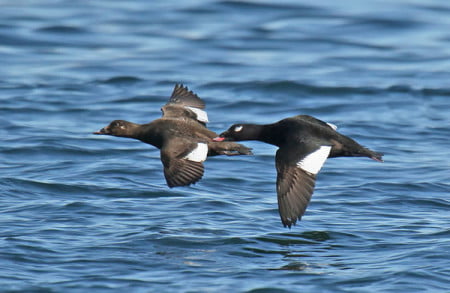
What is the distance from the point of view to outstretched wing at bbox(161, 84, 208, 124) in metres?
11.3

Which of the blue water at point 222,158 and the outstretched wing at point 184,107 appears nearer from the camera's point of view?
the blue water at point 222,158

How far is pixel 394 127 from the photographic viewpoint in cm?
1516

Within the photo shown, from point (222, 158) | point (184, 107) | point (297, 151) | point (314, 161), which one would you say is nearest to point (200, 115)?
point (184, 107)

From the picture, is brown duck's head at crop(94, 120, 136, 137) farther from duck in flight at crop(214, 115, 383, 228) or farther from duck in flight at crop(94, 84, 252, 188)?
duck in flight at crop(214, 115, 383, 228)

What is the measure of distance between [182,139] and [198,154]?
402 mm

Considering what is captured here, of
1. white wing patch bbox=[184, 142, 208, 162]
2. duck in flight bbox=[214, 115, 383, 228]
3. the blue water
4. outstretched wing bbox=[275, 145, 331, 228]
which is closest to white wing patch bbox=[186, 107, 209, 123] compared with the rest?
the blue water

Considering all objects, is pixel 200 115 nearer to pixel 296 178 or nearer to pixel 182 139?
pixel 182 139

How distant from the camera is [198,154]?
9734mm

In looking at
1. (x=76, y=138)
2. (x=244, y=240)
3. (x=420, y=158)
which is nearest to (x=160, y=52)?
(x=76, y=138)

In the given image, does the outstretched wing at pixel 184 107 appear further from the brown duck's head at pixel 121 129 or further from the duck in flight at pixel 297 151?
the duck in flight at pixel 297 151

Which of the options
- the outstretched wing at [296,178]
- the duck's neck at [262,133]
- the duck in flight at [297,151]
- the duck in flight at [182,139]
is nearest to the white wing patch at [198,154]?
the duck in flight at [182,139]

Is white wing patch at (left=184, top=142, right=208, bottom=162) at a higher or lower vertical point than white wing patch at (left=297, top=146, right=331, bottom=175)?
lower

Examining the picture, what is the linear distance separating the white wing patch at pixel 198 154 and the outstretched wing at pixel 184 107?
132 centimetres

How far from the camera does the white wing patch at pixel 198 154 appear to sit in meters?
9.66
